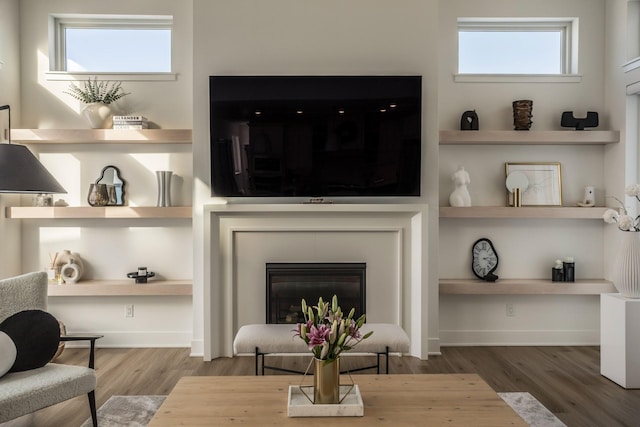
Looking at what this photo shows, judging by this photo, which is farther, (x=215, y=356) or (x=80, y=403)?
(x=215, y=356)

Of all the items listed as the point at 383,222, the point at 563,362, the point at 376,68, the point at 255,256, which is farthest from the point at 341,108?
the point at 563,362

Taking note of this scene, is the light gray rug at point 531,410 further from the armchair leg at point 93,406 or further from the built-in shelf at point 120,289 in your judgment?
the built-in shelf at point 120,289

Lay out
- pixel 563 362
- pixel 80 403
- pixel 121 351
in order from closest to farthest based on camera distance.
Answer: pixel 80 403 < pixel 563 362 < pixel 121 351

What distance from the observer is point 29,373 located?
254 cm

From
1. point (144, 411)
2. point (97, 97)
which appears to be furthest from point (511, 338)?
point (97, 97)

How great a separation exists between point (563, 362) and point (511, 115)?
7.17 feet

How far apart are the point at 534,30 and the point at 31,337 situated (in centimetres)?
471

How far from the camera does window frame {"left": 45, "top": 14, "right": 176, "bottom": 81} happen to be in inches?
173

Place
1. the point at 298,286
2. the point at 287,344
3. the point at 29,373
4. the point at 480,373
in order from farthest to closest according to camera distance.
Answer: the point at 298,286 < the point at 480,373 < the point at 287,344 < the point at 29,373

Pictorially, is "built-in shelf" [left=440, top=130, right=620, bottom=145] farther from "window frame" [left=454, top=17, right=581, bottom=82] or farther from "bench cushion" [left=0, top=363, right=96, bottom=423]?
Answer: "bench cushion" [left=0, top=363, right=96, bottom=423]

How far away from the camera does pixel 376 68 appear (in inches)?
163

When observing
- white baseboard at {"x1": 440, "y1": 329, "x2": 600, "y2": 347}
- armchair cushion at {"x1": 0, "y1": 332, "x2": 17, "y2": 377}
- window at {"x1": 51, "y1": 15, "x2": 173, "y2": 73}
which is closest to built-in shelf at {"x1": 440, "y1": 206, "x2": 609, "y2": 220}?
white baseboard at {"x1": 440, "y1": 329, "x2": 600, "y2": 347}

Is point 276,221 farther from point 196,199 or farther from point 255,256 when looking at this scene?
point 196,199

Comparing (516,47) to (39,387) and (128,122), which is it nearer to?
(128,122)
